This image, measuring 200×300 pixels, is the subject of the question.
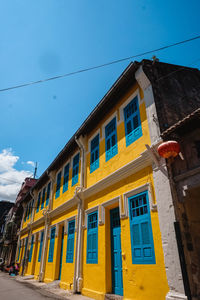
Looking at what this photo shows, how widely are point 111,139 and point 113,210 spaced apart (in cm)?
279

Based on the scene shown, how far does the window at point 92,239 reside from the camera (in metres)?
7.21

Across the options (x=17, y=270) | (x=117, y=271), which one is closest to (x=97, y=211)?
(x=117, y=271)

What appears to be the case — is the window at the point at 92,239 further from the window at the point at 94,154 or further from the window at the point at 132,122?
the window at the point at 132,122

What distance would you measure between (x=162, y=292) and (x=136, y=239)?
1.36 metres

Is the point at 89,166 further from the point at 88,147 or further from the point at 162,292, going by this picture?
the point at 162,292

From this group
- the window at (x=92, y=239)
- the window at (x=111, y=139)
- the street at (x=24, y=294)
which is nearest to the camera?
the street at (x=24, y=294)

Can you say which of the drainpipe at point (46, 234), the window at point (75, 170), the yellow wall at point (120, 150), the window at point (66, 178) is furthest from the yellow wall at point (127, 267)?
the drainpipe at point (46, 234)

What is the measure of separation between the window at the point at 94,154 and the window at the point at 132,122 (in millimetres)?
2110

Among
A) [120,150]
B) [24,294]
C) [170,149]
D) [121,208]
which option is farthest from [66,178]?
[170,149]

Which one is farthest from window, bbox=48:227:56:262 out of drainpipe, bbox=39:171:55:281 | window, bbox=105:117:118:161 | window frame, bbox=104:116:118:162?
window, bbox=105:117:118:161

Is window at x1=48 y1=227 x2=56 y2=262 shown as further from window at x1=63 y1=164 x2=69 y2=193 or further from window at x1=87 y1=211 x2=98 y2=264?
window at x1=87 y1=211 x2=98 y2=264

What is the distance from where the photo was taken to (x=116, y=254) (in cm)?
657

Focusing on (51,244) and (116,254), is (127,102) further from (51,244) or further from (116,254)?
(51,244)

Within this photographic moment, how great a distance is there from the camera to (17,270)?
16453 millimetres
